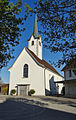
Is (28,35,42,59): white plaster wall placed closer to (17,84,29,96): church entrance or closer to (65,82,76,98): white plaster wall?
(17,84,29,96): church entrance

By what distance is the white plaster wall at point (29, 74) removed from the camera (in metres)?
23.0

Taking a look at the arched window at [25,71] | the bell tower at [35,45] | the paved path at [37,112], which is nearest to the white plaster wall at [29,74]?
the arched window at [25,71]

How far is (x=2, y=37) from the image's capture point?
690 centimetres

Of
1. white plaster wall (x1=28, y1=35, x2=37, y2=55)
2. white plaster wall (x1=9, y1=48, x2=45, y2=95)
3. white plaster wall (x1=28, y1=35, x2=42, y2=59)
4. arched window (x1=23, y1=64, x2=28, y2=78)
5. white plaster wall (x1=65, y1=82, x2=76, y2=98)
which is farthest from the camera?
white plaster wall (x1=28, y1=35, x2=37, y2=55)

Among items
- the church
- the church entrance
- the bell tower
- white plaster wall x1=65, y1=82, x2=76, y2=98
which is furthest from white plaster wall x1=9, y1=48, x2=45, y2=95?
white plaster wall x1=65, y1=82, x2=76, y2=98

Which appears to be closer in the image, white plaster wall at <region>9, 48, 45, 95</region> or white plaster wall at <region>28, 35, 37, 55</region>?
white plaster wall at <region>9, 48, 45, 95</region>

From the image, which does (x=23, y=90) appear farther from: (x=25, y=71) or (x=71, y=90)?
(x=71, y=90)

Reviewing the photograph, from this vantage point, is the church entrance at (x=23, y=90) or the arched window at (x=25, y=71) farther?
the arched window at (x=25, y=71)

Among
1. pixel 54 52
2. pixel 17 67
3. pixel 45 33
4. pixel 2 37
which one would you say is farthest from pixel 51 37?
pixel 17 67

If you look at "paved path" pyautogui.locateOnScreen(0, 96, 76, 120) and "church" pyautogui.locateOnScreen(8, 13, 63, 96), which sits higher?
"church" pyautogui.locateOnScreen(8, 13, 63, 96)

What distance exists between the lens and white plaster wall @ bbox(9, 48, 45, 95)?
75.5 feet

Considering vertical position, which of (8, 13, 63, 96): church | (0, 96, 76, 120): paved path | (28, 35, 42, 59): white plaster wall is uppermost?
(28, 35, 42, 59): white plaster wall

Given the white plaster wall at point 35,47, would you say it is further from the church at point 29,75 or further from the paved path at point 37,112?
the paved path at point 37,112

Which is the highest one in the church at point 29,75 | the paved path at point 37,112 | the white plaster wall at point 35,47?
the white plaster wall at point 35,47
